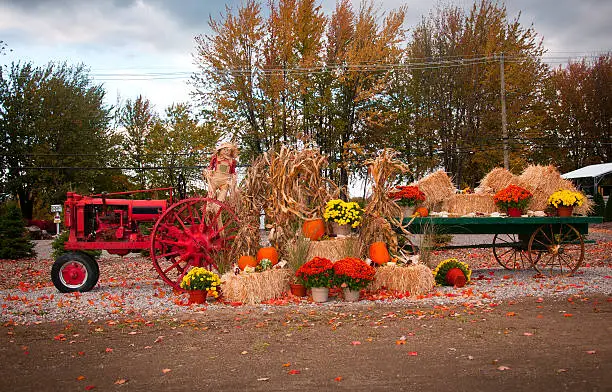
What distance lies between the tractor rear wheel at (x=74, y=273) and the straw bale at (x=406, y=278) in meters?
4.82

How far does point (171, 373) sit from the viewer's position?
17.5 ft

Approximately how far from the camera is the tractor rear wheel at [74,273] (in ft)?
33.4

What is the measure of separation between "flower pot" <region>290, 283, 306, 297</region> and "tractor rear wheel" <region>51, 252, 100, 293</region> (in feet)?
11.3

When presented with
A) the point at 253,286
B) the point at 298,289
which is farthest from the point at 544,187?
the point at 253,286

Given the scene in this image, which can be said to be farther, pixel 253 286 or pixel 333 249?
pixel 333 249

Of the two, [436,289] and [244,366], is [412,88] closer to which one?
[436,289]

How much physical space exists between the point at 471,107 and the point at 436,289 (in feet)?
68.9

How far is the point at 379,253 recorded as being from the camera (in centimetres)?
964

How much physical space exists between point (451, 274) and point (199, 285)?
13.9 feet

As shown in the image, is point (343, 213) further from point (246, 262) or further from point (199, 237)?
point (199, 237)

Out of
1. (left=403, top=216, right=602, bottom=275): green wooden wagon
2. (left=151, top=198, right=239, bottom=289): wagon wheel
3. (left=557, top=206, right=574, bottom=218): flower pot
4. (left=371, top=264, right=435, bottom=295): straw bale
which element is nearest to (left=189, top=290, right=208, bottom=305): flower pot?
(left=151, top=198, right=239, bottom=289): wagon wheel

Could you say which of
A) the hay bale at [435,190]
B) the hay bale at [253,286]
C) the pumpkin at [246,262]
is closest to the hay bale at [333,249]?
the hay bale at [253,286]

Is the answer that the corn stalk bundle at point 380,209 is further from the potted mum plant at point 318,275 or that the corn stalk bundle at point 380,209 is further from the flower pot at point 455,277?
the potted mum plant at point 318,275

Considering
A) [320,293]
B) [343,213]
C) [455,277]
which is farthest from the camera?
[455,277]
